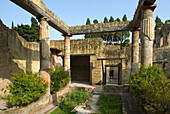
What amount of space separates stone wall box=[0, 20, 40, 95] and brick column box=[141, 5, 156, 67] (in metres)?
7.95

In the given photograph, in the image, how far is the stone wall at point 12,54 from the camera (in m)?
6.71

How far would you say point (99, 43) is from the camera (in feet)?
35.5

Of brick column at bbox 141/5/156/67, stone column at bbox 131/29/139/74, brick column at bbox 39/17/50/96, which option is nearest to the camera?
brick column at bbox 141/5/156/67

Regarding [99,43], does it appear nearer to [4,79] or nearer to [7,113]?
[4,79]

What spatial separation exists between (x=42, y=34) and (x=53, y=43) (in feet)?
25.0

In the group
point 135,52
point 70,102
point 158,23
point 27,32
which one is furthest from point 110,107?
point 158,23

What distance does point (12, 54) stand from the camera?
7574 mm

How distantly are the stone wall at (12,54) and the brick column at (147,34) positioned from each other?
26.1ft

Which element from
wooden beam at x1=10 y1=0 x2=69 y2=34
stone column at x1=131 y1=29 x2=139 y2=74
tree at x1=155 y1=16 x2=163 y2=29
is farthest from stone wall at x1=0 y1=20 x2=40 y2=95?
tree at x1=155 y1=16 x2=163 y2=29

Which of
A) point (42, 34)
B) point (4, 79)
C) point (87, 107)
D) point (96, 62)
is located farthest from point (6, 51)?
point (96, 62)

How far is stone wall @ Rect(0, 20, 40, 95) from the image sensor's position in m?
6.71

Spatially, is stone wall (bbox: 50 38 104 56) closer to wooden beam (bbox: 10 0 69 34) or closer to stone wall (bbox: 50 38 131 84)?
stone wall (bbox: 50 38 131 84)

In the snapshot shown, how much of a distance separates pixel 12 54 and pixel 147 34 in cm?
841

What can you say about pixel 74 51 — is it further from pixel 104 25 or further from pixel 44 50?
pixel 44 50
